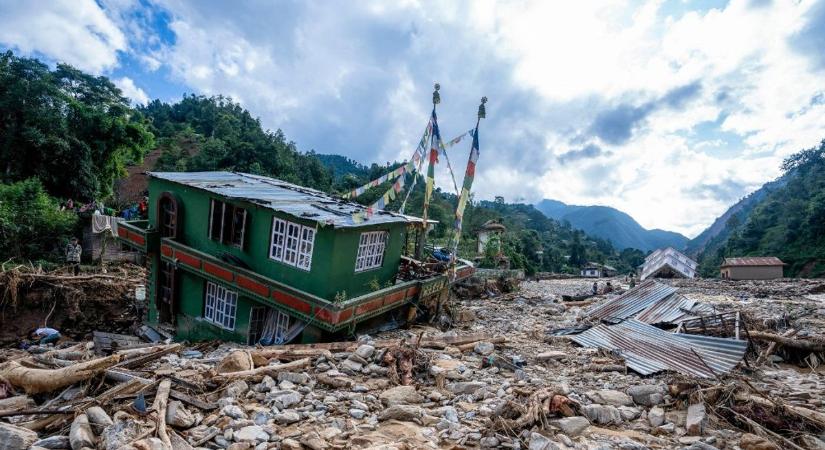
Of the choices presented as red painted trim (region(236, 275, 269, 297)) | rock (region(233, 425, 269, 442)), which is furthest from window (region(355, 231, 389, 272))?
rock (region(233, 425, 269, 442))

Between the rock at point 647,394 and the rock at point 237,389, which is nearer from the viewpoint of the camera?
the rock at point 237,389

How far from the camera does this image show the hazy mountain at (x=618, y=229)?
140750mm

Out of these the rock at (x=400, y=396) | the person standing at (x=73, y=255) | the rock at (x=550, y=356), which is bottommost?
the person standing at (x=73, y=255)

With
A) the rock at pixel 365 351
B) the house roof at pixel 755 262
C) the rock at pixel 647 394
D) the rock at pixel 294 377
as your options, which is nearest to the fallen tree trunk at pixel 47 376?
the rock at pixel 294 377

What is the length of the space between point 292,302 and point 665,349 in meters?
8.38

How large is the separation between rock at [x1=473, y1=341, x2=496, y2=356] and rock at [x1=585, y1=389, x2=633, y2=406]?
2.69 m

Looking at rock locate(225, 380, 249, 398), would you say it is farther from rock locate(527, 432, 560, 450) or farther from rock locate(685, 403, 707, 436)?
rock locate(685, 403, 707, 436)

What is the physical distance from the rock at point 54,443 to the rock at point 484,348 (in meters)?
6.83

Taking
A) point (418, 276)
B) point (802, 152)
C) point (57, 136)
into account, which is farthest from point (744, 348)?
point (802, 152)

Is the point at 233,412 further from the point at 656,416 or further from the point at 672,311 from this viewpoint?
the point at 672,311

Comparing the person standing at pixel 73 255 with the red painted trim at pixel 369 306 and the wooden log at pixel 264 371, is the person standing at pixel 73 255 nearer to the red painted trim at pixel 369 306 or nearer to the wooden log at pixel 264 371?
the red painted trim at pixel 369 306

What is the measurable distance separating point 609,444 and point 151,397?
571 cm

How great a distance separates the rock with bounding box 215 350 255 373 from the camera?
705cm

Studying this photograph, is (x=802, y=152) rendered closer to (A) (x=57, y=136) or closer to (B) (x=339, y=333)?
(B) (x=339, y=333)
